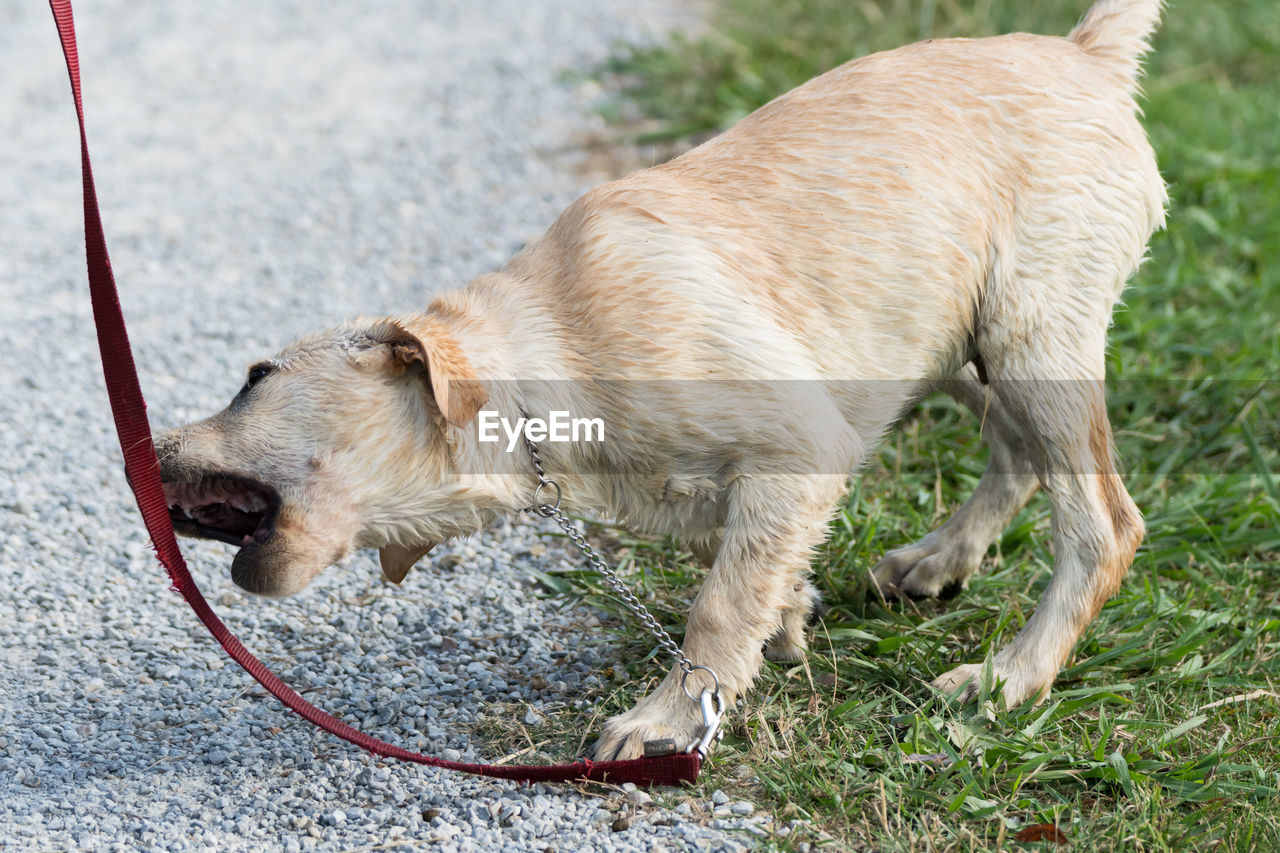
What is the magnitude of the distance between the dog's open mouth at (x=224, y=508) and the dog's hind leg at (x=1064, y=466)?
6.61ft

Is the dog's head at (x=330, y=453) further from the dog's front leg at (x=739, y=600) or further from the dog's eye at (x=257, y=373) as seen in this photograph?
the dog's front leg at (x=739, y=600)

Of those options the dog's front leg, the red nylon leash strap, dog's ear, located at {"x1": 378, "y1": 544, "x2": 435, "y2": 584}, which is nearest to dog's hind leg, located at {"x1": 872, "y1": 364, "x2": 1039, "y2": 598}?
the dog's front leg

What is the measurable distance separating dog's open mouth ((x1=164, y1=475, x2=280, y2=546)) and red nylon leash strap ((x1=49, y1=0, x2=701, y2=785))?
11cm

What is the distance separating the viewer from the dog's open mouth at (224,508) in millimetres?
3344

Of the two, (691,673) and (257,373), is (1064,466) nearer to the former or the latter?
→ (691,673)

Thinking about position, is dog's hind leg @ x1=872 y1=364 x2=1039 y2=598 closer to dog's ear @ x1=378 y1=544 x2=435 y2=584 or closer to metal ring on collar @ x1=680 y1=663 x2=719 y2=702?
→ metal ring on collar @ x1=680 y1=663 x2=719 y2=702

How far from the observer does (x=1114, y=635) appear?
418 centimetres

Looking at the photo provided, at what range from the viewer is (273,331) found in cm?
611

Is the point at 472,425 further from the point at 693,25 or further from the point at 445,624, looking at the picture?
the point at 693,25

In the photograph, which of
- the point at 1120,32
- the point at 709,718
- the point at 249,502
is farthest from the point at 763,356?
the point at 1120,32

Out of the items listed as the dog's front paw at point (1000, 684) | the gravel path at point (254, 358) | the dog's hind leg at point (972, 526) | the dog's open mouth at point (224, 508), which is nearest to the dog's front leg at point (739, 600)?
the gravel path at point (254, 358)

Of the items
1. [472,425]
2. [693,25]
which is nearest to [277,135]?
[693,25]

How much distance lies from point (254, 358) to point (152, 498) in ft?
8.82

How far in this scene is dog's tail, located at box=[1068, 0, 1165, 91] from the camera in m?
4.26
